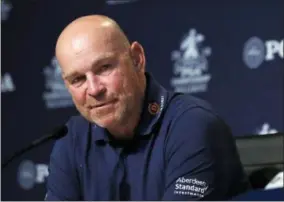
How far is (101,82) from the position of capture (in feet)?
4.57

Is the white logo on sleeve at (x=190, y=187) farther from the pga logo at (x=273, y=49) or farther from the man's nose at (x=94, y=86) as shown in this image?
the pga logo at (x=273, y=49)

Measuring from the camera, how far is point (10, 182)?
11.0 ft

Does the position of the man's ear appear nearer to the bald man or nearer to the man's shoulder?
the bald man

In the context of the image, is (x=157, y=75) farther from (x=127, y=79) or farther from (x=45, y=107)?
(x=127, y=79)

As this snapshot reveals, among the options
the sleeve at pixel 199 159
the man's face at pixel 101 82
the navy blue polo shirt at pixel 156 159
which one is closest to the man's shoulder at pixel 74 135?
the navy blue polo shirt at pixel 156 159

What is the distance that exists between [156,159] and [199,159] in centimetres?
12

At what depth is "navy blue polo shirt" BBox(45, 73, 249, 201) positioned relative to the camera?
4.49ft

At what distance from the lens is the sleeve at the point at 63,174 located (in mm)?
1542

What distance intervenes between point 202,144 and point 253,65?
135 cm

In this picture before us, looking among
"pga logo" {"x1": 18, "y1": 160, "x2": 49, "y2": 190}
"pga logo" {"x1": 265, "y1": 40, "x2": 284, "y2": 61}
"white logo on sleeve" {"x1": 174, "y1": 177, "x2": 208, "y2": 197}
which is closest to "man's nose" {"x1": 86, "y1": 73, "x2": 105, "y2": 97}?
"white logo on sleeve" {"x1": 174, "y1": 177, "x2": 208, "y2": 197}

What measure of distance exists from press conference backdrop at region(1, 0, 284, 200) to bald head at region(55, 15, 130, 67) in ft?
4.30

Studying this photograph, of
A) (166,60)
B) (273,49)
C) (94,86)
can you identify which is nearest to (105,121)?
(94,86)

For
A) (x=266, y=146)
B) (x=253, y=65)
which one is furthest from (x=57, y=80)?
(x=266, y=146)

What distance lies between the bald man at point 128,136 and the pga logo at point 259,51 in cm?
114
